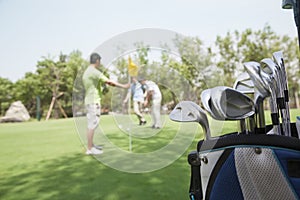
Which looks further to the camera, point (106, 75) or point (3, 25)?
point (3, 25)

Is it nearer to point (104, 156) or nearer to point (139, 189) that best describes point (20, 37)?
point (104, 156)

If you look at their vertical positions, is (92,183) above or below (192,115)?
below

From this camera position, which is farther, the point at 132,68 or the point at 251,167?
the point at 132,68

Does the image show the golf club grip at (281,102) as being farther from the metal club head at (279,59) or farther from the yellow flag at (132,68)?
the yellow flag at (132,68)

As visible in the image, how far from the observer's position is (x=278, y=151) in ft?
1.17

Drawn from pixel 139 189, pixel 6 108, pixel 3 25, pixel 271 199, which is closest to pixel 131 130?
pixel 139 189

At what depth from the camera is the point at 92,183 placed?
1.27 metres

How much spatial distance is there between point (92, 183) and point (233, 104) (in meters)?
0.99

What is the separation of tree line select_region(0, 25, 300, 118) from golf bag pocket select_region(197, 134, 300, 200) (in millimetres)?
519

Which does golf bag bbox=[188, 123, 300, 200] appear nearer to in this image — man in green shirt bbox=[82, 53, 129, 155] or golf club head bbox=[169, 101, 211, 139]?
golf club head bbox=[169, 101, 211, 139]

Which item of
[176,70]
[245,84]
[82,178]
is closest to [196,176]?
A: [245,84]

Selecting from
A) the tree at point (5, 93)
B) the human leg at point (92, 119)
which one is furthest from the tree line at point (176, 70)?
the human leg at point (92, 119)

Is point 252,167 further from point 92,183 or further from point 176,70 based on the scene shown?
point 176,70

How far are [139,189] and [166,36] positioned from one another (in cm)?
66
